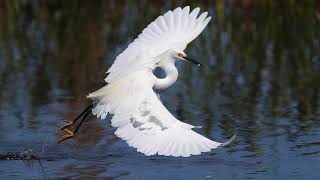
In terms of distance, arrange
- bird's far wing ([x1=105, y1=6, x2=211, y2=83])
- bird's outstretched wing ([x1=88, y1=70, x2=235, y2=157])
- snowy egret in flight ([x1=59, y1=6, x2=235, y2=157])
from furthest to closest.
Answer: bird's far wing ([x1=105, y1=6, x2=211, y2=83]) < snowy egret in flight ([x1=59, y1=6, x2=235, y2=157]) < bird's outstretched wing ([x1=88, y1=70, x2=235, y2=157])

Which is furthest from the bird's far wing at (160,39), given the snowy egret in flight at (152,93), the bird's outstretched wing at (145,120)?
the bird's outstretched wing at (145,120)

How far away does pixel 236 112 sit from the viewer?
371 inches

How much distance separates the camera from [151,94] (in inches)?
273

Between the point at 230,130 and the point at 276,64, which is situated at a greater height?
the point at 276,64

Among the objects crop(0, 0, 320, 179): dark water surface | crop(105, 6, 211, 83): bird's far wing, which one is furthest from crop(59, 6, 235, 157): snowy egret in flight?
crop(0, 0, 320, 179): dark water surface

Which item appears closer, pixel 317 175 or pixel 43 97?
pixel 317 175

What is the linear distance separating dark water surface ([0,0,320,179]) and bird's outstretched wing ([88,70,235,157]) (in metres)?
0.61

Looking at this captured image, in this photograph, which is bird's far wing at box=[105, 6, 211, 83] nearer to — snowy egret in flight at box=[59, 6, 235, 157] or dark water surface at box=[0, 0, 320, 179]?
snowy egret in flight at box=[59, 6, 235, 157]

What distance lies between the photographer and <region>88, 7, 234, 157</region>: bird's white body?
629 centimetres

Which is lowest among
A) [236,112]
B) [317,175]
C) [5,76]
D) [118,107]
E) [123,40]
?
[317,175]

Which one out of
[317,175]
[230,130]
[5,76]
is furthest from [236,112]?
[5,76]

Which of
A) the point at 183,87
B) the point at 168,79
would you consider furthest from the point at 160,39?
→ the point at 183,87

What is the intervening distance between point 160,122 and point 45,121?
9.60 feet

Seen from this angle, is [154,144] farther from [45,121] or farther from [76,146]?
[45,121]
